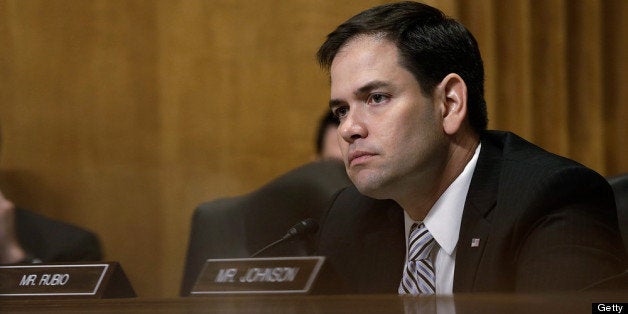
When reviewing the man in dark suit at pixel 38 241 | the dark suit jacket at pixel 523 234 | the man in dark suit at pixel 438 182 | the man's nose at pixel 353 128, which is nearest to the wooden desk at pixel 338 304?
the dark suit jacket at pixel 523 234

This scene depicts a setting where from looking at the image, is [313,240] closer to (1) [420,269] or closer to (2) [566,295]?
(1) [420,269]

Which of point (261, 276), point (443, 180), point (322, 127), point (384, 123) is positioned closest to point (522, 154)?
point (443, 180)

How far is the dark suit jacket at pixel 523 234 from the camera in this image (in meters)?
Answer: 1.45

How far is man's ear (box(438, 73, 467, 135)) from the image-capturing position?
5.70 feet

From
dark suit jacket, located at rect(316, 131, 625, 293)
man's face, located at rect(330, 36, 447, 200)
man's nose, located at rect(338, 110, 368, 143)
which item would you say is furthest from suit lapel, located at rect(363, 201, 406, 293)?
man's nose, located at rect(338, 110, 368, 143)

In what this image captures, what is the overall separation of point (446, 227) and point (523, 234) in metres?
0.19

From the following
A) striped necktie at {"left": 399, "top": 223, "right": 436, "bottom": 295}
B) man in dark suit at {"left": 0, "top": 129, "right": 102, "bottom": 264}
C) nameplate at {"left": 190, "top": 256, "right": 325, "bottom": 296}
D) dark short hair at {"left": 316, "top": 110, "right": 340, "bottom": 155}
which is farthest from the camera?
dark short hair at {"left": 316, "top": 110, "right": 340, "bottom": 155}

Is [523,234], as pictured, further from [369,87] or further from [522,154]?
[369,87]

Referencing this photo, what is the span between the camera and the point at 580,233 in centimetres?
149

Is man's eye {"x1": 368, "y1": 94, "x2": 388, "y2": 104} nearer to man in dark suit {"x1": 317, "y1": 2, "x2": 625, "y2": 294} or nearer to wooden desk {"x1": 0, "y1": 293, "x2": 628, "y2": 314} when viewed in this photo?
man in dark suit {"x1": 317, "y1": 2, "x2": 625, "y2": 294}

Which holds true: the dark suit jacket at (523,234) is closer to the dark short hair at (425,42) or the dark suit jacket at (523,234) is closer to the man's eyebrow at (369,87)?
the dark short hair at (425,42)

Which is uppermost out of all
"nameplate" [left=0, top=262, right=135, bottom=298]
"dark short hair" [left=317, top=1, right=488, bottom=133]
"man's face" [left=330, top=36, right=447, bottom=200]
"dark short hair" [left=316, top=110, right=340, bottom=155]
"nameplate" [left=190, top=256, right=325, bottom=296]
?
"dark short hair" [left=317, top=1, right=488, bottom=133]

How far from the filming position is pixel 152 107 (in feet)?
8.81

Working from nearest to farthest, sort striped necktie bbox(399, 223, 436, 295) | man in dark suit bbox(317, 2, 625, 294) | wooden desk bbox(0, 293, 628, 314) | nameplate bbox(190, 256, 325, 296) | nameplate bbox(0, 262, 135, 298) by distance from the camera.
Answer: wooden desk bbox(0, 293, 628, 314), nameplate bbox(190, 256, 325, 296), nameplate bbox(0, 262, 135, 298), man in dark suit bbox(317, 2, 625, 294), striped necktie bbox(399, 223, 436, 295)
